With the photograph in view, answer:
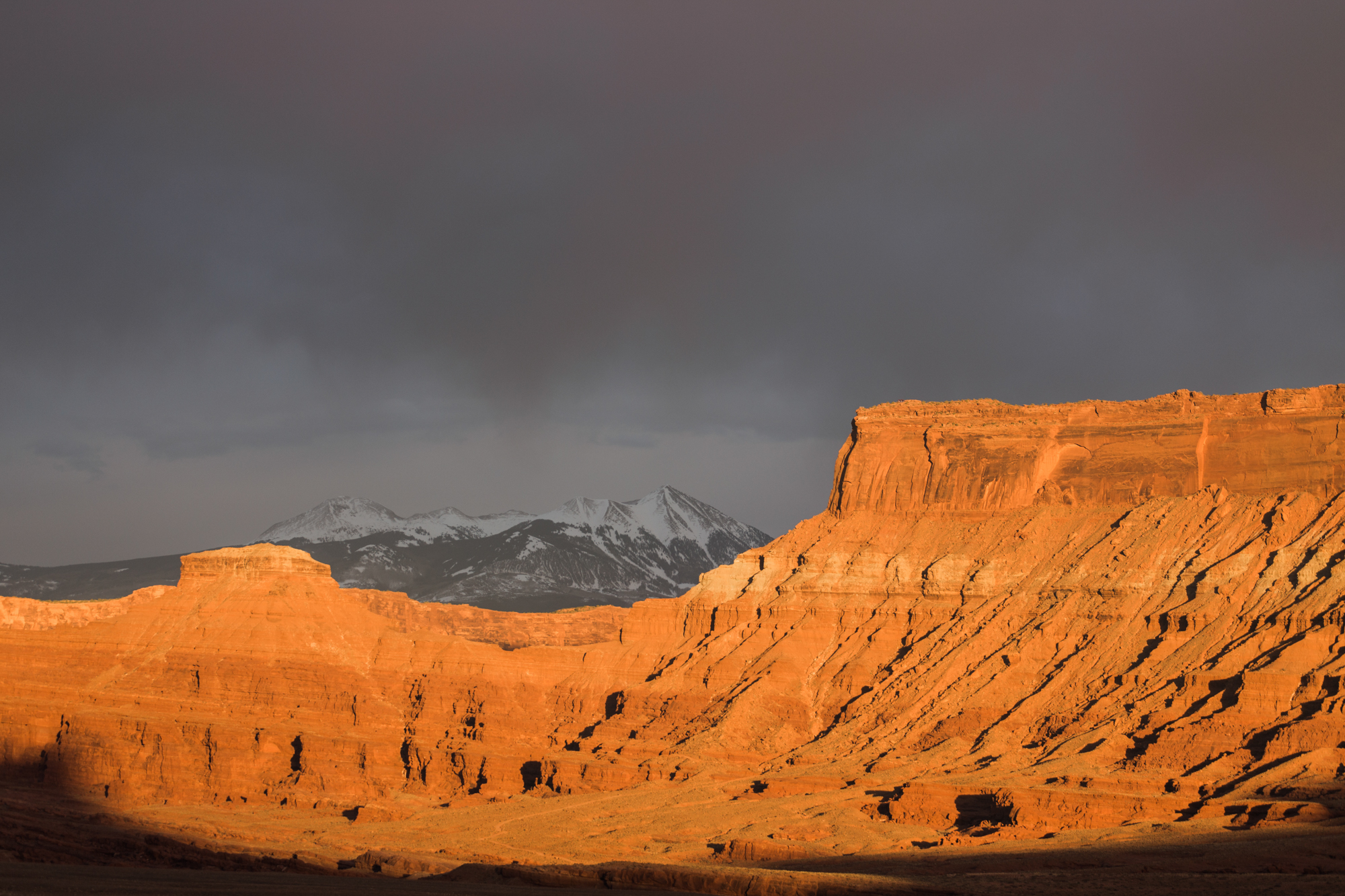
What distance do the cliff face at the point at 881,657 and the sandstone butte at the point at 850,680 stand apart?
0.21m

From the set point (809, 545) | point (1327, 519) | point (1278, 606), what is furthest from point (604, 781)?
point (1327, 519)

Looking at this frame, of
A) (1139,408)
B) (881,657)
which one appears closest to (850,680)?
(881,657)

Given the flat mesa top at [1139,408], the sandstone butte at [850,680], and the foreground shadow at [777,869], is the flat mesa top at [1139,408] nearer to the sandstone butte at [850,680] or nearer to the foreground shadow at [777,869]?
the sandstone butte at [850,680]

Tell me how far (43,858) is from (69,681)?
48038 millimetres

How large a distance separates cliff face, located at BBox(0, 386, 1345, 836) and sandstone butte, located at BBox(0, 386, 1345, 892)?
21 cm

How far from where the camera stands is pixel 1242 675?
8112cm

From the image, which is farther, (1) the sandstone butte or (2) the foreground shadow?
(1) the sandstone butte

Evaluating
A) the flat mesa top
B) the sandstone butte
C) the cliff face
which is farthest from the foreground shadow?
the flat mesa top

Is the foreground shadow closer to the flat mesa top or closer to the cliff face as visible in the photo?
the cliff face

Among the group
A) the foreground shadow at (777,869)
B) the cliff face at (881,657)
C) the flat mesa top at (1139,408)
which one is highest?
the flat mesa top at (1139,408)

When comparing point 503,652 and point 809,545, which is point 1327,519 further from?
point 503,652

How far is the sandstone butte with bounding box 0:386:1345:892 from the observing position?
7569 centimetres

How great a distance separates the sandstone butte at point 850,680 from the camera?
7569 cm

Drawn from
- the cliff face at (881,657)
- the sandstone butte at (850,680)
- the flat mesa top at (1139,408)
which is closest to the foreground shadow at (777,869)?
the sandstone butte at (850,680)
